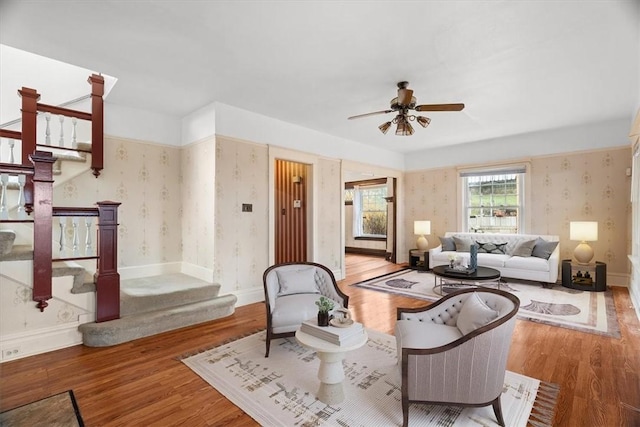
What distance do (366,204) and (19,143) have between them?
26.1 ft

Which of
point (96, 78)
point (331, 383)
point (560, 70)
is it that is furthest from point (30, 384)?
point (560, 70)

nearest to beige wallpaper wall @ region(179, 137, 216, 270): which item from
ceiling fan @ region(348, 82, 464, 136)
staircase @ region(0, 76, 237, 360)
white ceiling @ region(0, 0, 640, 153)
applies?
staircase @ region(0, 76, 237, 360)

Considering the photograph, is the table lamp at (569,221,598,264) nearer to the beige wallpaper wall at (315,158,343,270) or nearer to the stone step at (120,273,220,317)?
the beige wallpaper wall at (315,158,343,270)

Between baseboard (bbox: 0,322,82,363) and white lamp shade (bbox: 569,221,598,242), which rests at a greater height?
white lamp shade (bbox: 569,221,598,242)

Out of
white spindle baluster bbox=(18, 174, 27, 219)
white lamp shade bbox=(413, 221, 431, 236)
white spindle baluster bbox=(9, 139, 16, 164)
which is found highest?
white spindle baluster bbox=(9, 139, 16, 164)

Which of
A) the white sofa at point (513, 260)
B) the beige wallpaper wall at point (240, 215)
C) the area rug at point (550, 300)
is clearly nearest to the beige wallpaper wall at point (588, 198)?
the white sofa at point (513, 260)

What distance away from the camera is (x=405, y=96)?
351 cm

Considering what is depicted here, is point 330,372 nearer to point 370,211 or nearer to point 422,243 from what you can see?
point 422,243

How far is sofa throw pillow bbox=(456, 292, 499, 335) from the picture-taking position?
2.12 meters

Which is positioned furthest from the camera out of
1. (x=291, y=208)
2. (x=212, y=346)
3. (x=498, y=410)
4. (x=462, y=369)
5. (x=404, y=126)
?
(x=291, y=208)

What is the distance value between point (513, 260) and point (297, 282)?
170 inches

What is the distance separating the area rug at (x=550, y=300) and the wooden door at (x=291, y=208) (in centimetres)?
139

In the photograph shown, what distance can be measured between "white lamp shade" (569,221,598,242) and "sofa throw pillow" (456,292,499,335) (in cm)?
421

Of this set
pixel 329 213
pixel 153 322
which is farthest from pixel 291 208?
pixel 153 322
